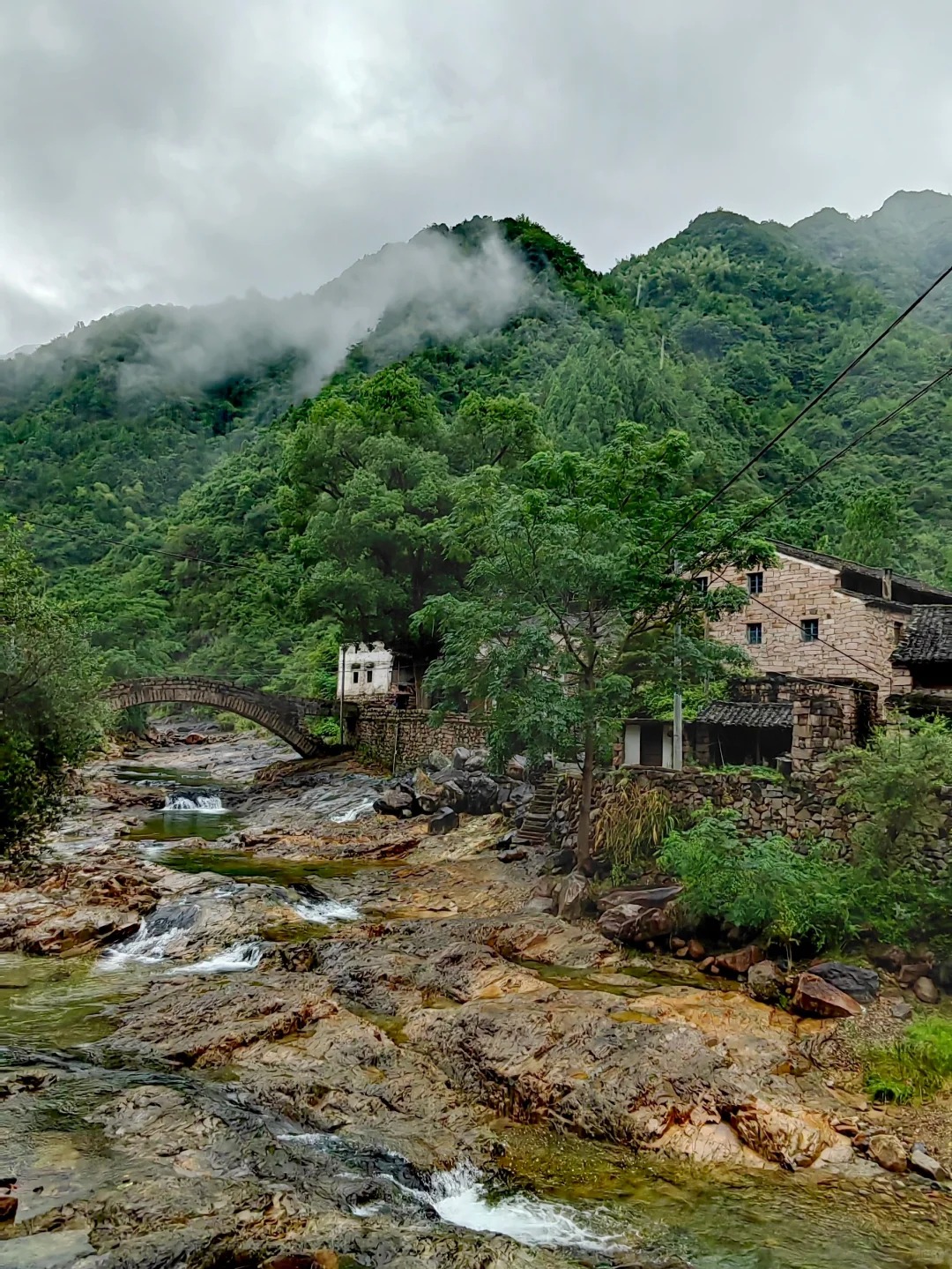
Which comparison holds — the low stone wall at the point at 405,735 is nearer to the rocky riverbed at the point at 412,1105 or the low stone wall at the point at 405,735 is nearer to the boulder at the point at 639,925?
the rocky riverbed at the point at 412,1105

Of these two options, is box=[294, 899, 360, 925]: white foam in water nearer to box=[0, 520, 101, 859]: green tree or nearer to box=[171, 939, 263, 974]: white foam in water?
box=[171, 939, 263, 974]: white foam in water

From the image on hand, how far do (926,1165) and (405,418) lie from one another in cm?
3883

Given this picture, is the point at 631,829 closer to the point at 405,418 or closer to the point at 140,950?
the point at 140,950

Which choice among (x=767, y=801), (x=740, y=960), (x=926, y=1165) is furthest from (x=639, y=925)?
(x=926, y=1165)

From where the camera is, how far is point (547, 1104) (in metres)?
9.25

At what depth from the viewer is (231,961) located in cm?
1465

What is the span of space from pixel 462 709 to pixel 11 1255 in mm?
33688

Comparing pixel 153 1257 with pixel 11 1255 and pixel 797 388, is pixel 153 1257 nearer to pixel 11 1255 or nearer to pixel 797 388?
pixel 11 1255

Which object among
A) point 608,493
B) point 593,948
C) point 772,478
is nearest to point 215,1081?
point 593,948

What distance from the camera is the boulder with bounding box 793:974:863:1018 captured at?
446 inches

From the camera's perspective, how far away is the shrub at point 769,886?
1339 centimetres

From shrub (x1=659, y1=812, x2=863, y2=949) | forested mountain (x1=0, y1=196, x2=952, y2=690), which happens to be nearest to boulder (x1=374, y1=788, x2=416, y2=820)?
forested mountain (x1=0, y1=196, x2=952, y2=690)

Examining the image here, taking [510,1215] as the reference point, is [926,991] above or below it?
above

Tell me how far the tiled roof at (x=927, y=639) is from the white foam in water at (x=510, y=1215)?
18925 millimetres
